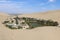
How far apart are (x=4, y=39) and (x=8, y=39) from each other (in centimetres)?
9

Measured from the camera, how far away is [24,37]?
347cm

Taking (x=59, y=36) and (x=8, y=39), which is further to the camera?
(x=59, y=36)

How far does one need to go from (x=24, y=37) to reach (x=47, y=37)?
0.52 meters

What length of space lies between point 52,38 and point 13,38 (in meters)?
0.87

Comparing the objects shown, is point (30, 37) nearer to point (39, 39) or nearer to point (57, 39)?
point (39, 39)

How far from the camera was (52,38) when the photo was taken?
11.2 ft

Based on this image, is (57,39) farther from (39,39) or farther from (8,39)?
(8,39)

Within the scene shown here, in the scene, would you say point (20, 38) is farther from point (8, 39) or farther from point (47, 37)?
point (47, 37)

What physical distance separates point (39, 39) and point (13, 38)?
57cm

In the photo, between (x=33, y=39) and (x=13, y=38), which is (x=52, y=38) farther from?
(x=13, y=38)

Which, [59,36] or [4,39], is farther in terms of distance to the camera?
[59,36]

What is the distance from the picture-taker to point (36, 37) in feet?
11.3

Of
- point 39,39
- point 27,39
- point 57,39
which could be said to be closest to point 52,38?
point 57,39

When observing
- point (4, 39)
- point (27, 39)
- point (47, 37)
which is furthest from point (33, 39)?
point (4, 39)
